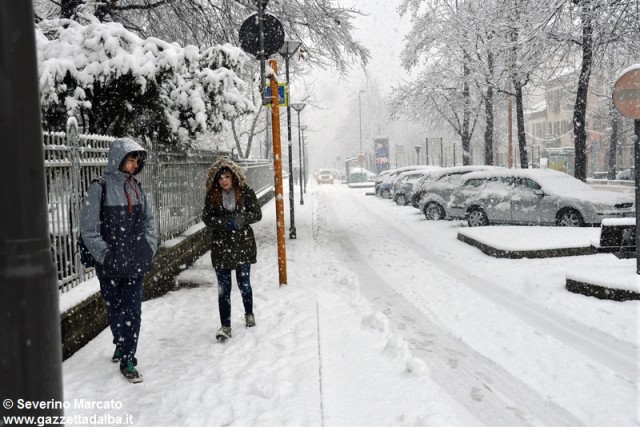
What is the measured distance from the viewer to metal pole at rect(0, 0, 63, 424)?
1810 mm

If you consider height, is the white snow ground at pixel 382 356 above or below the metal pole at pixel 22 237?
below

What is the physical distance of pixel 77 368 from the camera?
4750 mm

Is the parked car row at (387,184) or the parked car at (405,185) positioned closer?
the parked car at (405,185)

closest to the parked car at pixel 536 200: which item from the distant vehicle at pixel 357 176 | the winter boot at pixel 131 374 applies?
the winter boot at pixel 131 374

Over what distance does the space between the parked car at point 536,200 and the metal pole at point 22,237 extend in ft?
43.3

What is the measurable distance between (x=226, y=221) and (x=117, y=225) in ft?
4.18

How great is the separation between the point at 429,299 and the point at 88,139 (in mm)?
4825

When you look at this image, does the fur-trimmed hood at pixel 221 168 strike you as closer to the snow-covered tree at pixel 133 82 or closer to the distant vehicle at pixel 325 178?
the snow-covered tree at pixel 133 82

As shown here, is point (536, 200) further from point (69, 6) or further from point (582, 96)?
point (69, 6)

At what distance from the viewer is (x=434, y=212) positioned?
18.1m

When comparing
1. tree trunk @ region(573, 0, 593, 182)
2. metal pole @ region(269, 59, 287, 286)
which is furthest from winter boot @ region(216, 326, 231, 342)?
tree trunk @ region(573, 0, 593, 182)

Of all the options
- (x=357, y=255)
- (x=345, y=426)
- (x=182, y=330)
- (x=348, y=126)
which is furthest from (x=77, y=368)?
(x=348, y=126)

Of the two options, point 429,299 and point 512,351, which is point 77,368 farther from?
point 429,299

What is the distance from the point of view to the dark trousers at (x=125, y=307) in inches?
174
